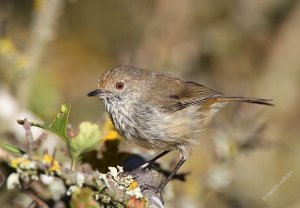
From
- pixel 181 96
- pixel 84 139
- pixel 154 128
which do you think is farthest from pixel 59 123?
pixel 181 96

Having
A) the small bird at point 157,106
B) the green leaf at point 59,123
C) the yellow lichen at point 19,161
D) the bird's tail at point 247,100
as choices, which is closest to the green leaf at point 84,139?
the green leaf at point 59,123

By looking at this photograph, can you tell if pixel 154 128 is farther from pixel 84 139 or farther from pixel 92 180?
pixel 92 180

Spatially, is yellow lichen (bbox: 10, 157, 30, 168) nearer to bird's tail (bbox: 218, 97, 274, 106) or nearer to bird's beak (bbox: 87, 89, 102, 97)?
bird's beak (bbox: 87, 89, 102, 97)

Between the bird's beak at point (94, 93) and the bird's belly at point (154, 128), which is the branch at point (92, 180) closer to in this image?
the bird's belly at point (154, 128)

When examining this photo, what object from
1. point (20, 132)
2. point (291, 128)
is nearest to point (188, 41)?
point (291, 128)

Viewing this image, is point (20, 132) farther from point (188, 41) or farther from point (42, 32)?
point (188, 41)

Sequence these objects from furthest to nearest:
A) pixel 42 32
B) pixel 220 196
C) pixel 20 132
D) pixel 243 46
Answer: pixel 243 46
pixel 220 196
pixel 42 32
pixel 20 132
